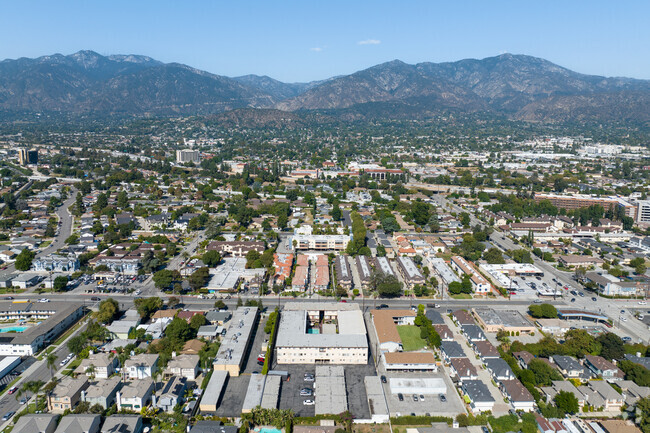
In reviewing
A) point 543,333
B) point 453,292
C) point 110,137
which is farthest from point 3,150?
point 543,333

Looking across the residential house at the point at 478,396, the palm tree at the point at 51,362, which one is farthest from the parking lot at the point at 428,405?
the palm tree at the point at 51,362

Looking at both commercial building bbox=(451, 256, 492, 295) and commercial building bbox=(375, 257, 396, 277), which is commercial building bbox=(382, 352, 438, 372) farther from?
commercial building bbox=(451, 256, 492, 295)

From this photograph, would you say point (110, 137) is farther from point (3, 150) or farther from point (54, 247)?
point (54, 247)

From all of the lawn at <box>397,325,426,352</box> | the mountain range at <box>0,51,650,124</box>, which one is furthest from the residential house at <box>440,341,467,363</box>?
the mountain range at <box>0,51,650,124</box>

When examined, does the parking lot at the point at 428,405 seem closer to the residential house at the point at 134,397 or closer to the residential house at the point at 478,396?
the residential house at the point at 478,396

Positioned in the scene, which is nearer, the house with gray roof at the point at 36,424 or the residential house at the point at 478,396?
the house with gray roof at the point at 36,424

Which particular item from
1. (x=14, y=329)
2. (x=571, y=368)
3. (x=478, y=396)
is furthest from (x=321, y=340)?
(x=14, y=329)
